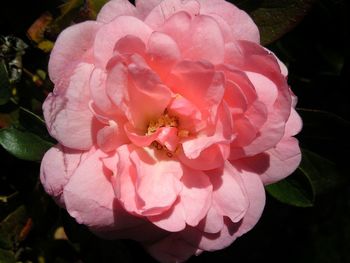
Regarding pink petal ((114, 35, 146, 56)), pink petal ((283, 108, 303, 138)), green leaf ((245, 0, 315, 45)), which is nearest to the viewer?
pink petal ((114, 35, 146, 56))

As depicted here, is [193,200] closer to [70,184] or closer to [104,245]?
[70,184]

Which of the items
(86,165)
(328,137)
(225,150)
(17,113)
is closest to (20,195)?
(17,113)

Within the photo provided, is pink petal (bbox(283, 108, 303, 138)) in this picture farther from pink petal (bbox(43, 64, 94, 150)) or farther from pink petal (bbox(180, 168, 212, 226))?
pink petal (bbox(43, 64, 94, 150))

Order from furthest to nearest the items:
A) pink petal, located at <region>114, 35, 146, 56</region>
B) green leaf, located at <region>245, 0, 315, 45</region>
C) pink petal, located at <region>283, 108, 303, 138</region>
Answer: green leaf, located at <region>245, 0, 315, 45</region> → pink petal, located at <region>283, 108, 303, 138</region> → pink petal, located at <region>114, 35, 146, 56</region>

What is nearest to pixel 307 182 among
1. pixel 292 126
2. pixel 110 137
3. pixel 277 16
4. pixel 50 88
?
pixel 292 126

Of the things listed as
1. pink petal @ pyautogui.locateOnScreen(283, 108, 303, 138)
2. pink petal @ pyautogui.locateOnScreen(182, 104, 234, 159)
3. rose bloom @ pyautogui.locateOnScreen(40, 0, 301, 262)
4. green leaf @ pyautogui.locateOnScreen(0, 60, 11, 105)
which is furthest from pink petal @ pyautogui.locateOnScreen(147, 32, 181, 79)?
green leaf @ pyautogui.locateOnScreen(0, 60, 11, 105)

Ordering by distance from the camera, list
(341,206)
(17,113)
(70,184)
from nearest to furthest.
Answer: (70,184), (17,113), (341,206)

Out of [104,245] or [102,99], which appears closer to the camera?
[102,99]
